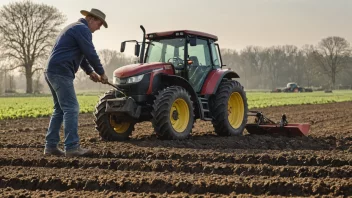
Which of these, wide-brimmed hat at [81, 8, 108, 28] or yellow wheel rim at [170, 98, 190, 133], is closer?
wide-brimmed hat at [81, 8, 108, 28]

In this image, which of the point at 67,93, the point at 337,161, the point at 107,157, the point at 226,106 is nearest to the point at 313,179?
the point at 337,161

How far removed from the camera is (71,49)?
6.35 metres

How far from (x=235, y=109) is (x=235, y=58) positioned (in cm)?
8495

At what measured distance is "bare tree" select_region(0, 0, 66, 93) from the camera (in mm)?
42750

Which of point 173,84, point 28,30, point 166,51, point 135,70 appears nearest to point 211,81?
point 173,84

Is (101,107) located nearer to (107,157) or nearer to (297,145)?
(107,157)

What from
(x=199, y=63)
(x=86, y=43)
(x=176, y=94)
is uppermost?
(x=86, y=43)

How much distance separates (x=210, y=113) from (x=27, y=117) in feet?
30.8

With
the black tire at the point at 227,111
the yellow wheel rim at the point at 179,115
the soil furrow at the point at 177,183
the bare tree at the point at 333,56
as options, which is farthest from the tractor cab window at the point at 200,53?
the bare tree at the point at 333,56

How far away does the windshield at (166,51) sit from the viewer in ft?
27.9

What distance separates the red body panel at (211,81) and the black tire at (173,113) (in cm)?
73

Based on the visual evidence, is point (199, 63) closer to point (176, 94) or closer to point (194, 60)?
point (194, 60)

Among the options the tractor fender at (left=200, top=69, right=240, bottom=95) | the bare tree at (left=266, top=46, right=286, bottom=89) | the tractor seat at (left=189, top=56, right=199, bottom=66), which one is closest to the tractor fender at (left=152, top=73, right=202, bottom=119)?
the tractor fender at (left=200, top=69, right=240, bottom=95)

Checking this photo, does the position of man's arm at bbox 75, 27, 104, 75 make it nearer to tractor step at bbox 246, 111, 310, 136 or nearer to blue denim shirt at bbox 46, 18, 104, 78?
blue denim shirt at bbox 46, 18, 104, 78
